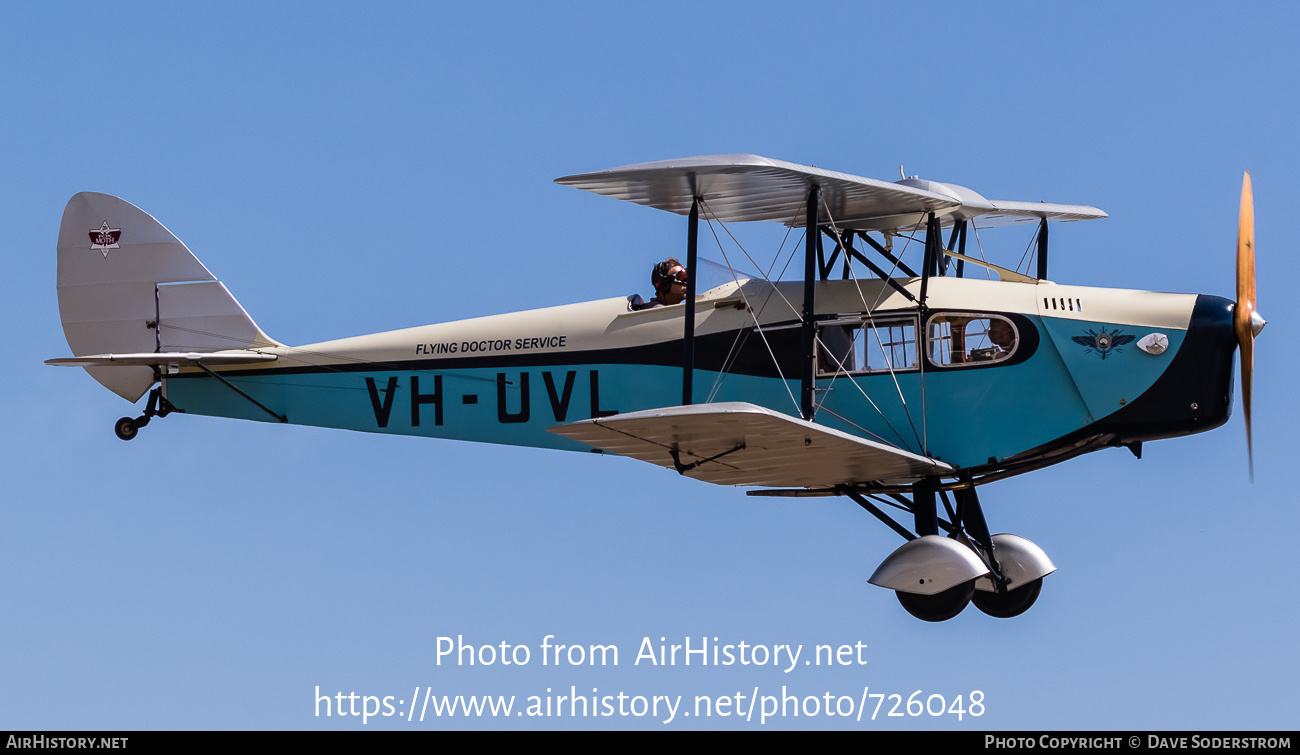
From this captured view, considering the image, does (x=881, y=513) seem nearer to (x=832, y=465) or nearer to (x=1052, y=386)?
(x=832, y=465)

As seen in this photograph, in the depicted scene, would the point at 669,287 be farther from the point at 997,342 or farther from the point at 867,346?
the point at 997,342

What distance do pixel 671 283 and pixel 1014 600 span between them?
13.7 feet

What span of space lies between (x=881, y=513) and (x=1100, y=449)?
1.93m

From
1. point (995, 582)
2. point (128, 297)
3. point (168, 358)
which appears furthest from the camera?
point (128, 297)

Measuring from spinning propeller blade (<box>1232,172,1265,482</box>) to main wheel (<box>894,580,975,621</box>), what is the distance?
247cm

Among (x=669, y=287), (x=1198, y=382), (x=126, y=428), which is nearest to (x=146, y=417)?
(x=126, y=428)

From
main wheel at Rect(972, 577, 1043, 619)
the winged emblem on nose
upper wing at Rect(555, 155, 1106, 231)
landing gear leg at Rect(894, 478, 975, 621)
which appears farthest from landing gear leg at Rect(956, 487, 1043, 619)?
upper wing at Rect(555, 155, 1106, 231)

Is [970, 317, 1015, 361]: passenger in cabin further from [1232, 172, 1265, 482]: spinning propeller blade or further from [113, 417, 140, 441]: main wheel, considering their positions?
[113, 417, 140, 441]: main wheel

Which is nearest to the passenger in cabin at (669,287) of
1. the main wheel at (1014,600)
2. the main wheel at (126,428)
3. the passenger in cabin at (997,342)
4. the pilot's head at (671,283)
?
the pilot's head at (671,283)

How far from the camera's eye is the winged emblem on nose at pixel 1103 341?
Answer: 13984mm

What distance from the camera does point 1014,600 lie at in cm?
1502

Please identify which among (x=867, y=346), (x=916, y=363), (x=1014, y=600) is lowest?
(x=1014, y=600)

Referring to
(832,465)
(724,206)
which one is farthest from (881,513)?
(724,206)

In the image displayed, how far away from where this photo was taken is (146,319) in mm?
17016
